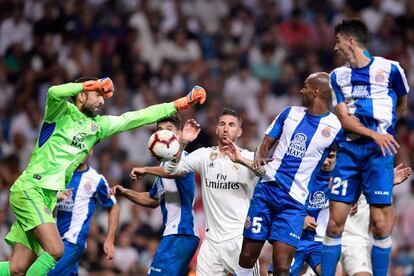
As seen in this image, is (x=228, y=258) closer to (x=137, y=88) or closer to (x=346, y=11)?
(x=137, y=88)

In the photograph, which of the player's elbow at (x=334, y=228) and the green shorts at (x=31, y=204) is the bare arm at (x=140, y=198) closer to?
the green shorts at (x=31, y=204)

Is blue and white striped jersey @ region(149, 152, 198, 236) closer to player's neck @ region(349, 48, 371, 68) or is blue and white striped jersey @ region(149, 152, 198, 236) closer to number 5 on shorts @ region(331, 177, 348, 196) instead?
number 5 on shorts @ region(331, 177, 348, 196)

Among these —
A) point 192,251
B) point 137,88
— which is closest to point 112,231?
point 192,251

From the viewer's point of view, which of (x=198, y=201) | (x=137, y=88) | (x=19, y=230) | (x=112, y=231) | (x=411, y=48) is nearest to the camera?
(x=19, y=230)

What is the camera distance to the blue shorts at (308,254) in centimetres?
1077

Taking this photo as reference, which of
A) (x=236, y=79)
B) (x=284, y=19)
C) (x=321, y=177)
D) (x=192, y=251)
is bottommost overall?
(x=192, y=251)

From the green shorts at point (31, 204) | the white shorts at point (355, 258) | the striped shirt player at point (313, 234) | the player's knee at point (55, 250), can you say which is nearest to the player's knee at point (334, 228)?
the striped shirt player at point (313, 234)

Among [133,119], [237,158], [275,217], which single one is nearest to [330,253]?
[275,217]

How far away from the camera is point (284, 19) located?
20.0 meters

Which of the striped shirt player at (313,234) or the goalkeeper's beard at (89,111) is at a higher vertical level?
the goalkeeper's beard at (89,111)

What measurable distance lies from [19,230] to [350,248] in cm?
405

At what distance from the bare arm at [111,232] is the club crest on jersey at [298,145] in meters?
2.65

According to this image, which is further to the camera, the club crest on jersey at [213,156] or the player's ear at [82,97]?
the club crest on jersey at [213,156]

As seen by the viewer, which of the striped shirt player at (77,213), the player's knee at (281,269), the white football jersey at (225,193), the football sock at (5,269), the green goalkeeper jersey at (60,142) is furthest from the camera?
the striped shirt player at (77,213)
